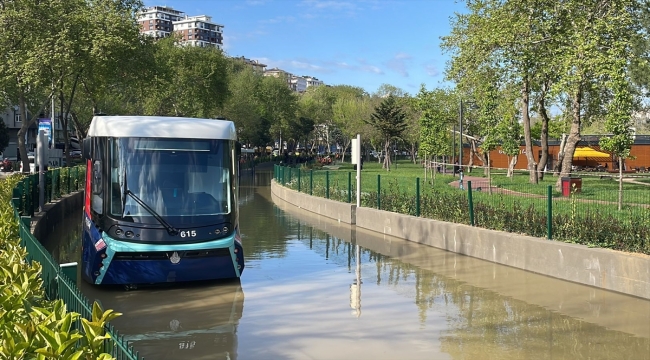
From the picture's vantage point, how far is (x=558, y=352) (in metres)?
7.16

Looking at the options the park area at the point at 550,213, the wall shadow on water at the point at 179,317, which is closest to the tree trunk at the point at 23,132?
the park area at the point at 550,213


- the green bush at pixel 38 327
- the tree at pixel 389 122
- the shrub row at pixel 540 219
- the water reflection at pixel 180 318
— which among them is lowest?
the water reflection at pixel 180 318

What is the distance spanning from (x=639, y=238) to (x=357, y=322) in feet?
17.4

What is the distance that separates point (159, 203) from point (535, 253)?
6.63 meters

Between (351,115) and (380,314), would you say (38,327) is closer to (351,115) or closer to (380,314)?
(380,314)

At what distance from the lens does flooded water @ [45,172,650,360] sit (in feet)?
23.9

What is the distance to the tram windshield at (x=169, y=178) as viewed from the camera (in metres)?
9.98

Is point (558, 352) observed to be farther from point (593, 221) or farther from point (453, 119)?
point (453, 119)

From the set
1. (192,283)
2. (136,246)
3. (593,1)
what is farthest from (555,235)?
(593,1)

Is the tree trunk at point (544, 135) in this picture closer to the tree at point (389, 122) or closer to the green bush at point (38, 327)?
the tree at point (389, 122)

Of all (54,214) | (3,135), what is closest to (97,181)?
(54,214)

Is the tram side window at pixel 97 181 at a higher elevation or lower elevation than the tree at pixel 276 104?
lower

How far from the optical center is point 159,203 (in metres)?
10.1

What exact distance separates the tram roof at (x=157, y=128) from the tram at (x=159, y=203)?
2cm
